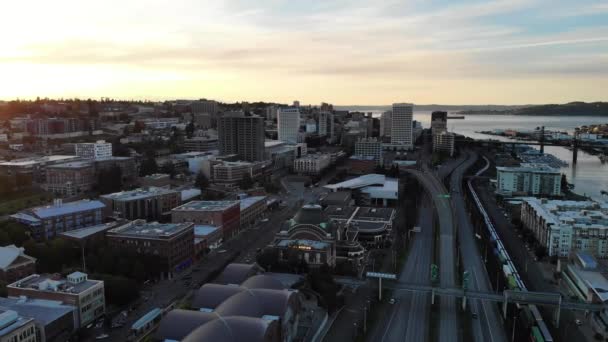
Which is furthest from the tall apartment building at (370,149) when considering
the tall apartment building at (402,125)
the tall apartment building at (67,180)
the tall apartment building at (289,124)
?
the tall apartment building at (67,180)

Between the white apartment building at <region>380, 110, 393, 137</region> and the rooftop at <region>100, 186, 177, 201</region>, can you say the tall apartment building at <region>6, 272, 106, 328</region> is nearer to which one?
the rooftop at <region>100, 186, 177, 201</region>

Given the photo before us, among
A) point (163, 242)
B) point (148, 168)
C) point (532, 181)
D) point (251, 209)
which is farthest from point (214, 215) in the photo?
point (532, 181)

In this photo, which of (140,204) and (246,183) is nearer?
(140,204)

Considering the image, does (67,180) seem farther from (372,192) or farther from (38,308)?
(38,308)

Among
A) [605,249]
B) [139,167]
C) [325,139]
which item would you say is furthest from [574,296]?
[325,139]

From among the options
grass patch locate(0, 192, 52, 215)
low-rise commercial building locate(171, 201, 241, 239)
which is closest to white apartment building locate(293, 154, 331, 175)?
low-rise commercial building locate(171, 201, 241, 239)

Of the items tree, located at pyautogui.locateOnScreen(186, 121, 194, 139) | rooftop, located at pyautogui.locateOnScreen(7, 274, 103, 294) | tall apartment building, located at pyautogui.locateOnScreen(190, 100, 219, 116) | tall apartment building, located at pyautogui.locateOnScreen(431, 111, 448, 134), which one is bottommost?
rooftop, located at pyautogui.locateOnScreen(7, 274, 103, 294)

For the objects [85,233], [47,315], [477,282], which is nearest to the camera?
[47,315]

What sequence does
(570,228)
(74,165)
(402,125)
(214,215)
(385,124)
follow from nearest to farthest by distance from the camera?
1. (570,228)
2. (214,215)
3. (74,165)
4. (402,125)
5. (385,124)
